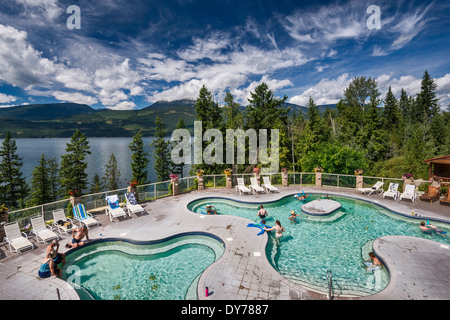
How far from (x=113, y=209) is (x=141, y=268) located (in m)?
5.23

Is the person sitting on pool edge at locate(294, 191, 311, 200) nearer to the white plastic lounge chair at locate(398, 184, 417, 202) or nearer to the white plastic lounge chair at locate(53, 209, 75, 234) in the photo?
the white plastic lounge chair at locate(398, 184, 417, 202)

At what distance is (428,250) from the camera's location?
7.82m

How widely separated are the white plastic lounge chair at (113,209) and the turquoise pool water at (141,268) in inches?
86.3

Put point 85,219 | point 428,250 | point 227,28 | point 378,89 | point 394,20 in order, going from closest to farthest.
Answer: point 428,250 → point 85,219 → point 394,20 → point 227,28 → point 378,89

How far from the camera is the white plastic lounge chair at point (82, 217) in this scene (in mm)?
10091

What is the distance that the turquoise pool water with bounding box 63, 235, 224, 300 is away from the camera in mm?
6285

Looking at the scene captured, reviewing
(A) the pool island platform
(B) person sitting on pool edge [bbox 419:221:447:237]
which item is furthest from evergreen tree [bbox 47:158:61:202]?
(B) person sitting on pool edge [bbox 419:221:447:237]

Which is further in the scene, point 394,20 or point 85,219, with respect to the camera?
point 394,20

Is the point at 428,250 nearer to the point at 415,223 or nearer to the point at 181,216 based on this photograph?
the point at 415,223

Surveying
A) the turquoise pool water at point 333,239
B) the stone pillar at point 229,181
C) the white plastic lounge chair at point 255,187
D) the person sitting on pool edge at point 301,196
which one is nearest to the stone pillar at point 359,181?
the turquoise pool water at point 333,239

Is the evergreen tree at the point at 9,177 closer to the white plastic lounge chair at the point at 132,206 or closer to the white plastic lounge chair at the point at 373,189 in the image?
the white plastic lounge chair at the point at 132,206

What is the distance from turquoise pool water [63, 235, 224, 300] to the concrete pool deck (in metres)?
0.48

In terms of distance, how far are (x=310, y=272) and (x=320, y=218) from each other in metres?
5.30
